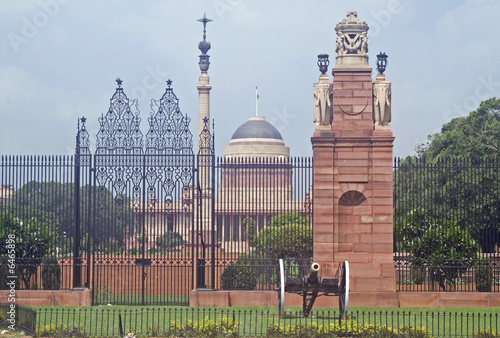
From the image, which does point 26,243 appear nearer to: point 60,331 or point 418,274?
point 60,331

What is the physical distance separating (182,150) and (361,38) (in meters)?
5.32

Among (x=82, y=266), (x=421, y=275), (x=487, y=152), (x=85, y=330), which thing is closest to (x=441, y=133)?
(x=487, y=152)

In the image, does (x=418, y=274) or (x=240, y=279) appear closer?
(x=240, y=279)

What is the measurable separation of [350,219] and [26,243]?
8.36m

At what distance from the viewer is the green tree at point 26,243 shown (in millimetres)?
19719

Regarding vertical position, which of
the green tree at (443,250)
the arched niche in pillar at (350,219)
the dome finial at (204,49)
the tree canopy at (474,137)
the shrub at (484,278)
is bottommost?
the shrub at (484,278)

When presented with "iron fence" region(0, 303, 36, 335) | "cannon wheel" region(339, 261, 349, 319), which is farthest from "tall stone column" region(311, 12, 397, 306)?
"iron fence" region(0, 303, 36, 335)

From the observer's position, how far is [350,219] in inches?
757

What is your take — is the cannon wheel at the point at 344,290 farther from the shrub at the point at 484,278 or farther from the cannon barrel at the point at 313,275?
the shrub at the point at 484,278

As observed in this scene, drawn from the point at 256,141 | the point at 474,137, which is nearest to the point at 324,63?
the point at 474,137

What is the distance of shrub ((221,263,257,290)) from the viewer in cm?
1978

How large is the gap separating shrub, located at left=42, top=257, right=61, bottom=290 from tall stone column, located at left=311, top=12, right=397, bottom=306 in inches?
256

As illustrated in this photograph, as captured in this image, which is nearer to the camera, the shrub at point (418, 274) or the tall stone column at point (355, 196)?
the tall stone column at point (355, 196)

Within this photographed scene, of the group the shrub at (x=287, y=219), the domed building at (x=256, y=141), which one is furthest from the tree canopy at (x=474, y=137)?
the domed building at (x=256, y=141)
